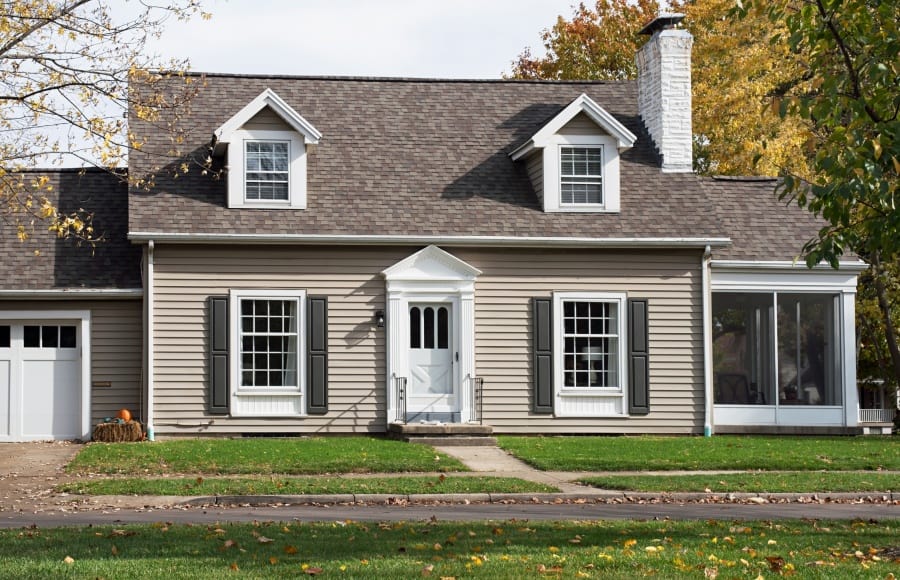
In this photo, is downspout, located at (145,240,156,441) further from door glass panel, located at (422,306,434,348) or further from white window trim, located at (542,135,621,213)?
white window trim, located at (542,135,621,213)

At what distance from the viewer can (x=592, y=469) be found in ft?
59.5

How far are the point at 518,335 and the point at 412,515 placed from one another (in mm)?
10099

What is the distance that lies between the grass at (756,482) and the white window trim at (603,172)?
7745 millimetres

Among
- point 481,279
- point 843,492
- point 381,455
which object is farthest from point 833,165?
point 481,279

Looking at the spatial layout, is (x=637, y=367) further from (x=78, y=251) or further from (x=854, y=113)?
(x=854, y=113)

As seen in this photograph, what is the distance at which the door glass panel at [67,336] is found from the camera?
23297 millimetres

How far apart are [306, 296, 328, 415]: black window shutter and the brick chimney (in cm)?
746

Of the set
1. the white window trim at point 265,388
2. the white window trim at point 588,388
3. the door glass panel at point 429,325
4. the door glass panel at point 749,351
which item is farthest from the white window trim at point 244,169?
the door glass panel at point 749,351

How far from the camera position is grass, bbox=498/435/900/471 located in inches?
727

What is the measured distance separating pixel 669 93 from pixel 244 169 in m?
8.53

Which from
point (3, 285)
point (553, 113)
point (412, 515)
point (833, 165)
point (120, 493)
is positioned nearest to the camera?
point (833, 165)

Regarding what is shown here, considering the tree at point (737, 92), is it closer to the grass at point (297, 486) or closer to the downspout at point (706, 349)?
the downspout at point (706, 349)

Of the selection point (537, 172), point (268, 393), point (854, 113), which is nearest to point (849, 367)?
point (537, 172)

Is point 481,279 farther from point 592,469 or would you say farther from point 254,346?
point 592,469
